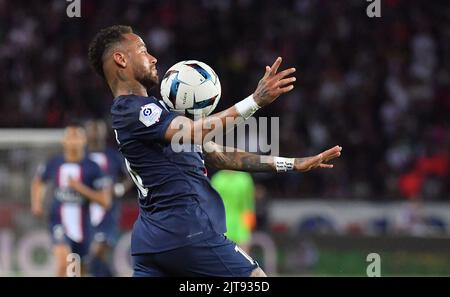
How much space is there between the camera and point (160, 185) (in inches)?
231

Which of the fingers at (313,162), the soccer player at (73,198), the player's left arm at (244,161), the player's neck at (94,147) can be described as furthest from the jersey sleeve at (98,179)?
the fingers at (313,162)

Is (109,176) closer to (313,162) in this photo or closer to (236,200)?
(236,200)

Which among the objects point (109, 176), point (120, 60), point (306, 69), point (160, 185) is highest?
point (306, 69)

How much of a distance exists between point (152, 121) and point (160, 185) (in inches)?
15.8

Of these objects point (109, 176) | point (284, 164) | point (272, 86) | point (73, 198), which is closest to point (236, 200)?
point (109, 176)

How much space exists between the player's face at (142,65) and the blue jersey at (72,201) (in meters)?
5.16

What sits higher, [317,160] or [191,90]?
[191,90]

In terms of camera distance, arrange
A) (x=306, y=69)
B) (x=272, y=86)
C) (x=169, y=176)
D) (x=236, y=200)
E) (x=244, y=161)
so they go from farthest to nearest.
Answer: (x=306, y=69) → (x=236, y=200) → (x=244, y=161) → (x=169, y=176) → (x=272, y=86)

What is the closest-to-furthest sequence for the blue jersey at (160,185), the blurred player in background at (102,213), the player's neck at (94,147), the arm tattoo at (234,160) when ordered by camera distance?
the blue jersey at (160,185)
the arm tattoo at (234,160)
the blurred player in background at (102,213)
the player's neck at (94,147)

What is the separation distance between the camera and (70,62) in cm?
1925

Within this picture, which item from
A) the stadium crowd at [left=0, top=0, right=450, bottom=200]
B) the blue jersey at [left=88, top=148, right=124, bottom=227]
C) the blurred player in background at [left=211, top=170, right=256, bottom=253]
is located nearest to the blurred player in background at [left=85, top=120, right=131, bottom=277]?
the blue jersey at [left=88, top=148, right=124, bottom=227]

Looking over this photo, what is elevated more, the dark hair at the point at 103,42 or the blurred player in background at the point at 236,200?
the dark hair at the point at 103,42

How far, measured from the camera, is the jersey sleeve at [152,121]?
18.7 feet

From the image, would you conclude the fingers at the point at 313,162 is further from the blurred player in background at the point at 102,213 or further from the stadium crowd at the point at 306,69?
the stadium crowd at the point at 306,69
